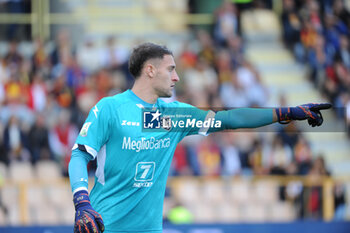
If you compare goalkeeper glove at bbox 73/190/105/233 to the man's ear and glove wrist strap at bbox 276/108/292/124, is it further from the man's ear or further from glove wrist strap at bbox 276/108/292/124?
glove wrist strap at bbox 276/108/292/124

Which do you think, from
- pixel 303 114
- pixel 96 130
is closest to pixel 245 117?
pixel 303 114

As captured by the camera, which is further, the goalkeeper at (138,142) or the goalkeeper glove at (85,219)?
the goalkeeper at (138,142)

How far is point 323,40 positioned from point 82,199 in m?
12.4

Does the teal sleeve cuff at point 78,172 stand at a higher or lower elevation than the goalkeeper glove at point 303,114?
lower

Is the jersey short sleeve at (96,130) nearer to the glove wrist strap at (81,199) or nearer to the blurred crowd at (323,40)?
the glove wrist strap at (81,199)

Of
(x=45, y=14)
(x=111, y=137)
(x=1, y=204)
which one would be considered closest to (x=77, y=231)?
(x=111, y=137)

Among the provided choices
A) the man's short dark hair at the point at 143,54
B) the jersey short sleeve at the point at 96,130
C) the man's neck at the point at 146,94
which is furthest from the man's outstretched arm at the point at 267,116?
the jersey short sleeve at the point at 96,130

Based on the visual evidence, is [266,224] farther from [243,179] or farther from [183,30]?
[183,30]

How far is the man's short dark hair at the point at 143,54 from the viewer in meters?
4.90

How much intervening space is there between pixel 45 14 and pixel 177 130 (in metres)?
12.1

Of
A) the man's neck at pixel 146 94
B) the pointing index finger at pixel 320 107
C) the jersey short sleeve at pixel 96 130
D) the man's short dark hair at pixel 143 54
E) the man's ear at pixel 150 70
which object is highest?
the man's short dark hair at pixel 143 54

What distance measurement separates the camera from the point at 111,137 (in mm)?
4664

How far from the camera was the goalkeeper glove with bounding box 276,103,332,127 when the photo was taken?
4609 mm

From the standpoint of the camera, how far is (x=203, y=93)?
1343 centimetres
